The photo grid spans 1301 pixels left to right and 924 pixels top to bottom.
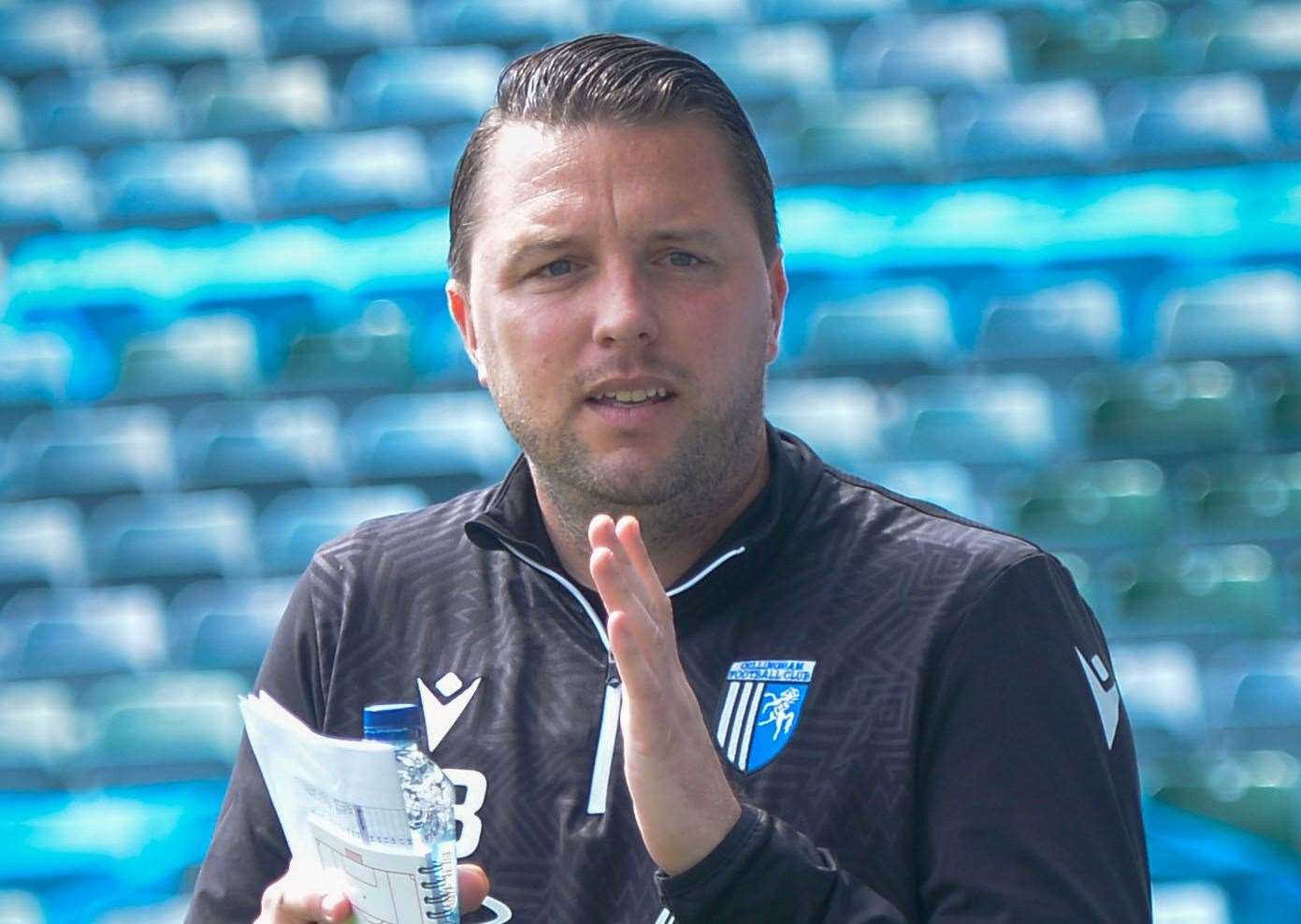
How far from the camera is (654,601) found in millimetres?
1148

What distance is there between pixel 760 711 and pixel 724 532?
0.17m

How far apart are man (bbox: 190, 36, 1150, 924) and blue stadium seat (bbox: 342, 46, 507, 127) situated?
2.38m

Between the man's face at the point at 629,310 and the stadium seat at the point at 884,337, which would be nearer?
the man's face at the point at 629,310

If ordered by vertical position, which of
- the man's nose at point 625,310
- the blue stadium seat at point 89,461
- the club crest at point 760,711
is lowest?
the blue stadium seat at point 89,461

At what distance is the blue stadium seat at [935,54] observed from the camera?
3676 millimetres

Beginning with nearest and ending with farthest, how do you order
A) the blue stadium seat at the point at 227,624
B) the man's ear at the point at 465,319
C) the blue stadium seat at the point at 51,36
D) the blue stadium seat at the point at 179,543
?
the man's ear at the point at 465,319 < the blue stadium seat at the point at 227,624 < the blue stadium seat at the point at 179,543 < the blue stadium seat at the point at 51,36

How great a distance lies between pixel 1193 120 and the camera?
3578mm

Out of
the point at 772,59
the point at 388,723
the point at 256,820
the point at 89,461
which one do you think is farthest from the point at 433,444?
the point at 388,723

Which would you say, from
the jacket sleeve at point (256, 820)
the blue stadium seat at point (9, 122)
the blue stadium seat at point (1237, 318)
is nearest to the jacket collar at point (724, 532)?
the jacket sleeve at point (256, 820)

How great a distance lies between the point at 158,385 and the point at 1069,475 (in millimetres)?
1840

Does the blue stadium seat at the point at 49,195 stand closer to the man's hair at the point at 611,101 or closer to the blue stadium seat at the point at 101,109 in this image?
the blue stadium seat at the point at 101,109

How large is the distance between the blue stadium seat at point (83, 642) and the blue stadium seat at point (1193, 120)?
7.00 ft

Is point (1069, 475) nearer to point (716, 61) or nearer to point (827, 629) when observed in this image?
point (716, 61)

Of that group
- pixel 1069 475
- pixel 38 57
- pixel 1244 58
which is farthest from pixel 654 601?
pixel 38 57
